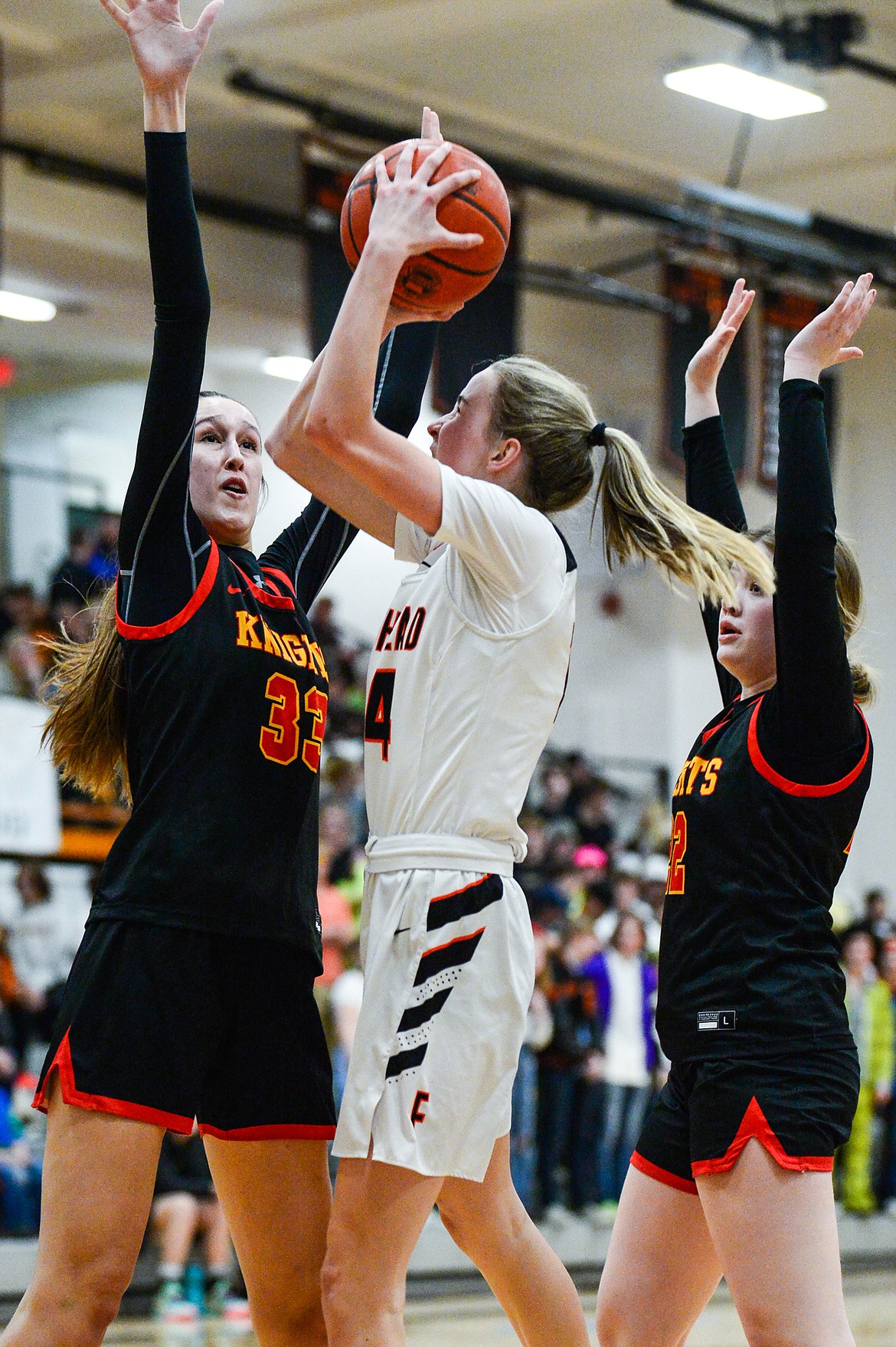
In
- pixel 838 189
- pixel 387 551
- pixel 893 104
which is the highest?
pixel 893 104

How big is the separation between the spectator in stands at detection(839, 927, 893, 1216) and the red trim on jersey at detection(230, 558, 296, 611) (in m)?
8.74

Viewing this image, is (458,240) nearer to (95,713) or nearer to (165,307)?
(165,307)

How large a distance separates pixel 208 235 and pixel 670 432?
12.1 ft

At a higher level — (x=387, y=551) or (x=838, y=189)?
(x=838, y=189)

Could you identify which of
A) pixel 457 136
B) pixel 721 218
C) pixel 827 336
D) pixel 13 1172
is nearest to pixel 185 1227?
pixel 13 1172

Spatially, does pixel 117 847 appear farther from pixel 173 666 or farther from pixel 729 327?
pixel 729 327

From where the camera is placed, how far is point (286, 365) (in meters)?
13.8

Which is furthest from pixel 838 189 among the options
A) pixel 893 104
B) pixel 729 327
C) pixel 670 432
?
pixel 729 327

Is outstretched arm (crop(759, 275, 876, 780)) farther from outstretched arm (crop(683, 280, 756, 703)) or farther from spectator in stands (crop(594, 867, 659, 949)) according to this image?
spectator in stands (crop(594, 867, 659, 949))

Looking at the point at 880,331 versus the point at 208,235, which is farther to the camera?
the point at 880,331

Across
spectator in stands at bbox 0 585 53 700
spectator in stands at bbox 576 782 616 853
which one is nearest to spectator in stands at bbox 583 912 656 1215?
spectator in stands at bbox 576 782 616 853

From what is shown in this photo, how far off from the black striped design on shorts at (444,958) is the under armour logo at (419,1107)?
17 centimetres

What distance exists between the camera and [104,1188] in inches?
110

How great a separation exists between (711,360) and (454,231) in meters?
0.87
